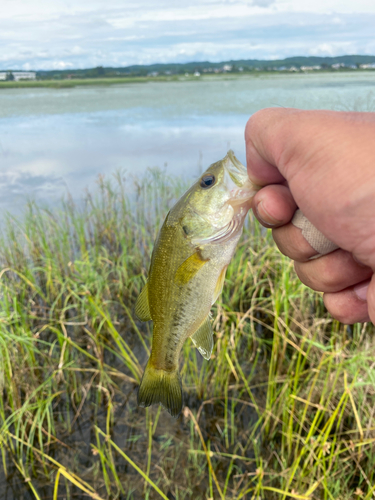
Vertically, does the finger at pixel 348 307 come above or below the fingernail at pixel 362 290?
below

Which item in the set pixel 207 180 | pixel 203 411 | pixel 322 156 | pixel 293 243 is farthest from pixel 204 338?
pixel 203 411

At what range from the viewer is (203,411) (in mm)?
3787

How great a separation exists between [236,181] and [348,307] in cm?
94

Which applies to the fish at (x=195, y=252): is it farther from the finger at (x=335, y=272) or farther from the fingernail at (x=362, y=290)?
the fingernail at (x=362, y=290)

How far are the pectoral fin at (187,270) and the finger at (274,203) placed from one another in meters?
0.38

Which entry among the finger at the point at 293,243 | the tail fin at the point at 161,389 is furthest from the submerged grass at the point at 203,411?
the finger at the point at 293,243

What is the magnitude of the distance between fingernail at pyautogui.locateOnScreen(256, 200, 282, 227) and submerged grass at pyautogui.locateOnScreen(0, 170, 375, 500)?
1.40 m

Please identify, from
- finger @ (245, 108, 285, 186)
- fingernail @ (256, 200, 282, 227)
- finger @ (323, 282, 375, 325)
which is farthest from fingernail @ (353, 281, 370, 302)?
finger @ (245, 108, 285, 186)

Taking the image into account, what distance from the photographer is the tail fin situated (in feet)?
5.97

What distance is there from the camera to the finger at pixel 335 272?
184 cm

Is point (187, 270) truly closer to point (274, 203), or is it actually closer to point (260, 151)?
point (274, 203)

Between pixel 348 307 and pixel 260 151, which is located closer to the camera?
pixel 260 151

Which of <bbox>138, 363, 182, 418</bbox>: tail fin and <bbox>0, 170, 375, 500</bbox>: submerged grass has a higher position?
<bbox>138, 363, 182, 418</bbox>: tail fin

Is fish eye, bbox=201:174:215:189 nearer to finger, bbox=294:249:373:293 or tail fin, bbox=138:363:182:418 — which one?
finger, bbox=294:249:373:293
